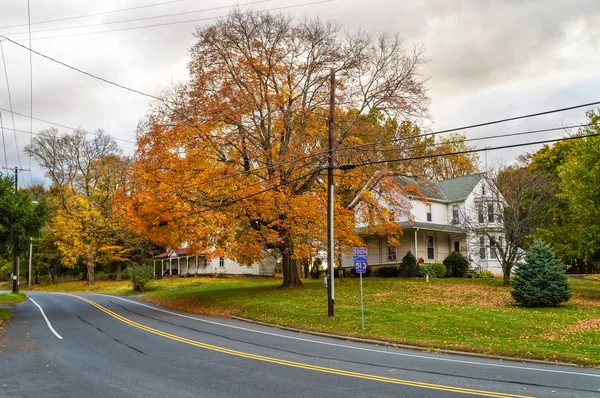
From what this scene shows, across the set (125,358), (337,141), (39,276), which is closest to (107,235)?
(39,276)

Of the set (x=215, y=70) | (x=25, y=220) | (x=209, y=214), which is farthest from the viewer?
(x=215, y=70)

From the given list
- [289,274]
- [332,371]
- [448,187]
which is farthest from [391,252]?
[332,371]

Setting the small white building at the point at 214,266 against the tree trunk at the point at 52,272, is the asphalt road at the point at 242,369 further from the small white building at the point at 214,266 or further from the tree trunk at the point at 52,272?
the tree trunk at the point at 52,272

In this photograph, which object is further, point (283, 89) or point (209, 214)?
point (283, 89)

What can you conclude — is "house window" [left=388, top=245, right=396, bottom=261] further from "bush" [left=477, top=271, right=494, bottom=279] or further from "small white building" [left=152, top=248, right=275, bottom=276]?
"small white building" [left=152, top=248, right=275, bottom=276]

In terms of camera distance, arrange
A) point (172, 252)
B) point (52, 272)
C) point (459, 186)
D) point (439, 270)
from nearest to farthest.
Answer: point (439, 270)
point (459, 186)
point (172, 252)
point (52, 272)

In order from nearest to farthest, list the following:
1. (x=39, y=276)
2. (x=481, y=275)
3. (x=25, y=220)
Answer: (x=25, y=220), (x=481, y=275), (x=39, y=276)

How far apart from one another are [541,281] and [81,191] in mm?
51083

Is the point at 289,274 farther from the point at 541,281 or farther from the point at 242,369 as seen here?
the point at 242,369

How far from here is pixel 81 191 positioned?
60438mm

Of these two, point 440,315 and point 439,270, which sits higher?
point 439,270

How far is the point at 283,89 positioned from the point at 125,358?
21.1 metres

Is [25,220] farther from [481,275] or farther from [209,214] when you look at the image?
[481,275]

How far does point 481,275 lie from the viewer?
137 feet
